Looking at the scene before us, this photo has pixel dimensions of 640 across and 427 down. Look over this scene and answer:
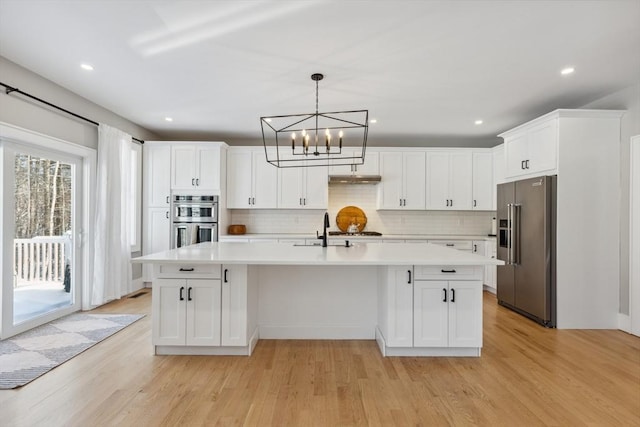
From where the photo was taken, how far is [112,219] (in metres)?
4.57

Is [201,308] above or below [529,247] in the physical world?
below

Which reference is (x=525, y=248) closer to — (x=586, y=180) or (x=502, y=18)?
(x=586, y=180)

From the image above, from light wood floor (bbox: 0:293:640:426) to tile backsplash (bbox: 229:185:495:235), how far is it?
121 inches

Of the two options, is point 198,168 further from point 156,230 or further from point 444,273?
point 444,273

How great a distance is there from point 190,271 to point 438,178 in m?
4.41

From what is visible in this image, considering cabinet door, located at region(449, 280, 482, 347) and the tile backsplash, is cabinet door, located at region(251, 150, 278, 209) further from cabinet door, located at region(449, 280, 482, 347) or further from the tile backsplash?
cabinet door, located at region(449, 280, 482, 347)

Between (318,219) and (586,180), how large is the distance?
382cm

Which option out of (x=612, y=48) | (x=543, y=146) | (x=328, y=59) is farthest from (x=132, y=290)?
(x=612, y=48)

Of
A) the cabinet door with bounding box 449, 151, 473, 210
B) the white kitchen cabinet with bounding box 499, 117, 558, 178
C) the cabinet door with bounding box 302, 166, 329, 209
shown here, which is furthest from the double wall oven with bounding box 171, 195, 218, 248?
the white kitchen cabinet with bounding box 499, 117, 558, 178

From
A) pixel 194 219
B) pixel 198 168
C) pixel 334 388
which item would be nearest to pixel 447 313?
pixel 334 388

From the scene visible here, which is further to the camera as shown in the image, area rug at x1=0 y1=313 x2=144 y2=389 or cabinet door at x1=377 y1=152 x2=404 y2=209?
cabinet door at x1=377 y1=152 x2=404 y2=209

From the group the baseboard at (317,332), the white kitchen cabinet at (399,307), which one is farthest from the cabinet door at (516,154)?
the baseboard at (317,332)

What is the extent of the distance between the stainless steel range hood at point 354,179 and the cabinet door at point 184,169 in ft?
7.44

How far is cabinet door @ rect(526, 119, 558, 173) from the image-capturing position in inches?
149
